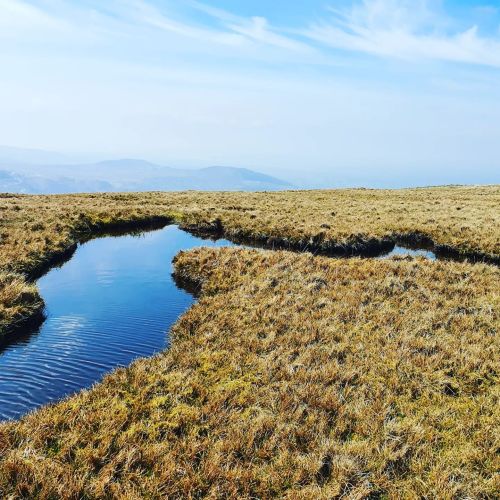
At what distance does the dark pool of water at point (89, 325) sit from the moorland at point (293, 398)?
103 cm

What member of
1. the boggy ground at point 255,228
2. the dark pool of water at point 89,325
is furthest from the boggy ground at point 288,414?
the boggy ground at point 255,228

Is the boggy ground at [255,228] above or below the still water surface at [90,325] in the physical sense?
above

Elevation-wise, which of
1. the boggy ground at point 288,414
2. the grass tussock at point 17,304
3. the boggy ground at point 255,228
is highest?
the boggy ground at point 255,228

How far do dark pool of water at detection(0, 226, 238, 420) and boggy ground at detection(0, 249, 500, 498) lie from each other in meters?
1.50

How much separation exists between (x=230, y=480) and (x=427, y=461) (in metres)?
3.72

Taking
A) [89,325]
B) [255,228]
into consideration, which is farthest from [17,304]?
[255,228]

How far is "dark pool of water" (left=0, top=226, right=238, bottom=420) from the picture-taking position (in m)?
10.7

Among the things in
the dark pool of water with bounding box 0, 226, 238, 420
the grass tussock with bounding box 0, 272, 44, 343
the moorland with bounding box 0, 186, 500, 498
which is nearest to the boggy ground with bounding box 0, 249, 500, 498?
the moorland with bounding box 0, 186, 500, 498

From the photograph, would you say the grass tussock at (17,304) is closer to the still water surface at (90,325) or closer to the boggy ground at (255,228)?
the boggy ground at (255,228)

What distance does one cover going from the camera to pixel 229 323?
13.6 m

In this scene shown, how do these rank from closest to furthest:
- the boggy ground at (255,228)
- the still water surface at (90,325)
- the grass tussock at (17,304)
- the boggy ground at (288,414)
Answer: the boggy ground at (288,414)
the still water surface at (90,325)
the grass tussock at (17,304)
the boggy ground at (255,228)

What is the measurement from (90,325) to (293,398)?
28.6 ft

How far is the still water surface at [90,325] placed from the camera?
10701 millimetres

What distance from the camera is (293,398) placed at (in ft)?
30.2
